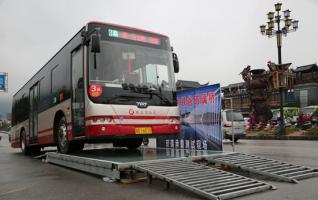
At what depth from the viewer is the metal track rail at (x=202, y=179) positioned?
5.33 meters

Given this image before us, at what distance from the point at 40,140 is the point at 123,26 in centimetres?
606

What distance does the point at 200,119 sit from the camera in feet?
34.6

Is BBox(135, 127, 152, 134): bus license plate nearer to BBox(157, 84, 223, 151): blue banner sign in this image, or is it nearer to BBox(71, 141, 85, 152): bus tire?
BBox(157, 84, 223, 151): blue banner sign

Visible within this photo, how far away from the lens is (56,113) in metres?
11.0

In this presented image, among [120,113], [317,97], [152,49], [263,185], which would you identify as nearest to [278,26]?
[152,49]

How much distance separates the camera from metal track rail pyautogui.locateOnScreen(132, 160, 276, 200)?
17.5 feet

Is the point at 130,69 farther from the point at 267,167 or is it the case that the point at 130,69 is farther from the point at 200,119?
the point at 267,167

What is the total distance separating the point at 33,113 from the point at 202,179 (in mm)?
9949

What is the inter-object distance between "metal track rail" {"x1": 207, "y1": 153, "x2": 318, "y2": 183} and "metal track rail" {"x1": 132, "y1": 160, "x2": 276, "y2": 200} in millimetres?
693

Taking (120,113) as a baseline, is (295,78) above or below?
above

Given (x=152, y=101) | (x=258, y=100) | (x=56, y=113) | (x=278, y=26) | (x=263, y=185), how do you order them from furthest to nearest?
(x=258, y=100), (x=278, y=26), (x=56, y=113), (x=152, y=101), (x=263, y=185)

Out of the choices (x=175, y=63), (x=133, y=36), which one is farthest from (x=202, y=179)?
(x=133, y=36)

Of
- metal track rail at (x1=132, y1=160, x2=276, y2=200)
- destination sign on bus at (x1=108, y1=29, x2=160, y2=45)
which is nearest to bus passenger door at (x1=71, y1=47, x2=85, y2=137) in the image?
destination sign on bus at (x1=108, y1=29, x2=160, y2=45)

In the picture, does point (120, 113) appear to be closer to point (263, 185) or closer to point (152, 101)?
point (152, 101)
